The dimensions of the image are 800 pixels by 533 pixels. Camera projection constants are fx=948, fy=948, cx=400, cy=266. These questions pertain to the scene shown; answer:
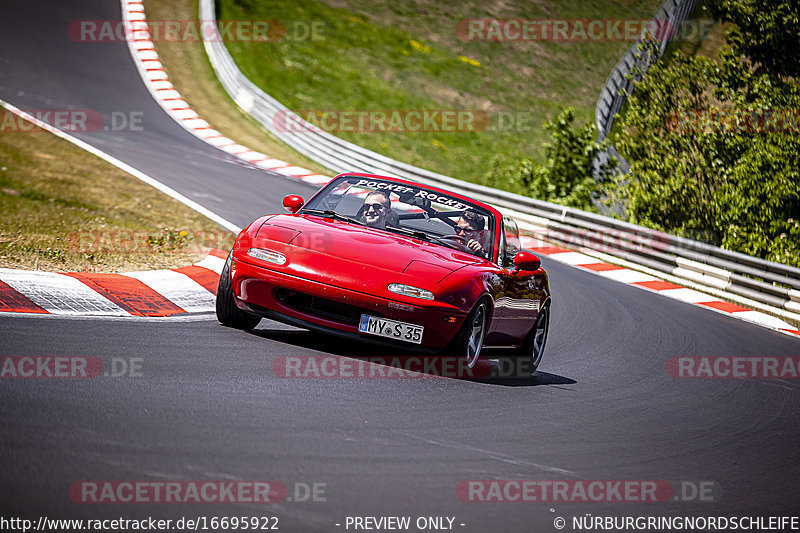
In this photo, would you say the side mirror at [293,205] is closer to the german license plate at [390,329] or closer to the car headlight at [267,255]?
the car headlight at [267,255]

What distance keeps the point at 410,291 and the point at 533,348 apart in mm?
2231

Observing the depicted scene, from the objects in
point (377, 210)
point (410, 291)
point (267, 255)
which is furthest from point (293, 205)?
point (410, 291)

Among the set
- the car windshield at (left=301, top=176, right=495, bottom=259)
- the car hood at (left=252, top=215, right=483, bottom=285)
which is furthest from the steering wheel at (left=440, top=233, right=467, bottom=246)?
the car hood at (left=252, top=215, right=483, bottom=285)

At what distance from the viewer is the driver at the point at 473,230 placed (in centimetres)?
788

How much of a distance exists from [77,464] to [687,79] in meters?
21.2

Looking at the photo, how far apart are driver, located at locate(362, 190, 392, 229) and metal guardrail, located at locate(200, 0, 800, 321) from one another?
968cm

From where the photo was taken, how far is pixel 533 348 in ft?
27.8

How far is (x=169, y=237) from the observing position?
37.0 ft

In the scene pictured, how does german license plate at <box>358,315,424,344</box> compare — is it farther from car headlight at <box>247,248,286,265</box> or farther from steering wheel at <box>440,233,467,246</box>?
steering wheel at <box>440,233,467,246</box>

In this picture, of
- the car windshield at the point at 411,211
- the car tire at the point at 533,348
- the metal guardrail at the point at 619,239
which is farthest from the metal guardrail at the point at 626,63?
the car windshield at the point at 411,211

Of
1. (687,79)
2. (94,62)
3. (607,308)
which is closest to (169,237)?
(607,308)

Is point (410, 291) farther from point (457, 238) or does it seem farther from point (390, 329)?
point (457, 238)

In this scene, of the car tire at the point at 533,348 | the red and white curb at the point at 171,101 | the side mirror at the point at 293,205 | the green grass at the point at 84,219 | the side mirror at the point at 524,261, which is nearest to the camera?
the side mirror at the point at 524,261

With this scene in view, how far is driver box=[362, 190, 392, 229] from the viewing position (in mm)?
7832
